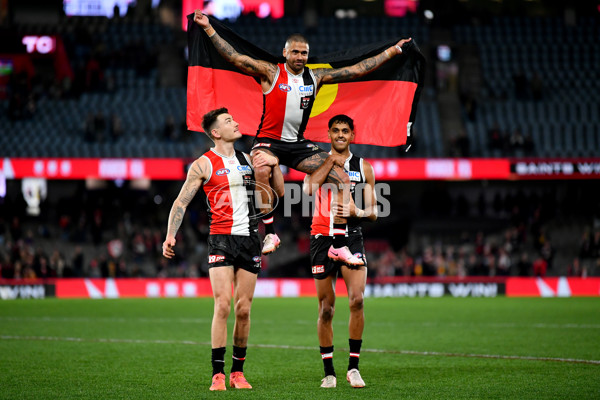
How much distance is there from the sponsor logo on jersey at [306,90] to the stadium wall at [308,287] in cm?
1717

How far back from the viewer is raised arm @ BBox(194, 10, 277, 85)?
343 inches

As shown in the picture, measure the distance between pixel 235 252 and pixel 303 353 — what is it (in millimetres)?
3662

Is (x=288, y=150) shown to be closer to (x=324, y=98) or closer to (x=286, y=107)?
(x=286, y=107)

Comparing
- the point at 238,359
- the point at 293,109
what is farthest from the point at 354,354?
the point at 293,109

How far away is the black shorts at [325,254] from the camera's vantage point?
822cm

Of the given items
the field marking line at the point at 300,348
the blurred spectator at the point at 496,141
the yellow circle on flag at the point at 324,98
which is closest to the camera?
the yellow circle on flag at the point at 324,98

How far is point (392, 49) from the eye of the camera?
30.3ft

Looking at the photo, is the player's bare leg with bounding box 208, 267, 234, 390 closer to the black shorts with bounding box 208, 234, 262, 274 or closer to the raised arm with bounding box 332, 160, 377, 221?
the black shorts with bounding box 208, 234, 262, 274

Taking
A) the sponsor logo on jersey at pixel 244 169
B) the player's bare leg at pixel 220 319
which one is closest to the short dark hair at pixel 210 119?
the sponsor logo on jersey at pixel 244 169

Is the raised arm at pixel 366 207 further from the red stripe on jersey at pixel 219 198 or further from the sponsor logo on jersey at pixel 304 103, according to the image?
the red stripe on jersey at pixel 219 198

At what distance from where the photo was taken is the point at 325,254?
8.27 meters

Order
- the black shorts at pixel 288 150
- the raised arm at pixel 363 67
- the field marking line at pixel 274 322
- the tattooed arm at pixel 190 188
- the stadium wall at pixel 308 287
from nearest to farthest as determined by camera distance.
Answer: the tattooed arm at pixel 190 188
the black shorts at pixel 288 150
the raised arm at pixel 363 67
the field marking line at pixel 274 322
the stadium wall at pixel 308 287

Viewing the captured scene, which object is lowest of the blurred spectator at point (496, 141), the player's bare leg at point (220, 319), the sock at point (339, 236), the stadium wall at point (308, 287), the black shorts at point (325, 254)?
the stadium wall at point (308, 287)

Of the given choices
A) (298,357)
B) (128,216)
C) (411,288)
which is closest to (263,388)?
(298,357)
